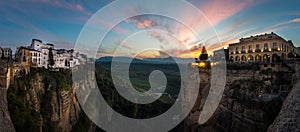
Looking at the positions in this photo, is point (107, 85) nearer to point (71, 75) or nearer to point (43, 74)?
point (71, 75)

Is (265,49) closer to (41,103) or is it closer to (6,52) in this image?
(41,103)

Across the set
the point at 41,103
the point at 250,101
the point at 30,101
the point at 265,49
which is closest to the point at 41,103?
the point at 41,103

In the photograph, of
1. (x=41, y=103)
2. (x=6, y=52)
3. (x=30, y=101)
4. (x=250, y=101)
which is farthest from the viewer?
(x=6, y=52)

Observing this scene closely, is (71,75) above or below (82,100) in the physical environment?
above

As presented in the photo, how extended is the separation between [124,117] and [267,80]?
131 feet

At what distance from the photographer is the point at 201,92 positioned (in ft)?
82.4

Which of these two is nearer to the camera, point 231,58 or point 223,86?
point 223,86

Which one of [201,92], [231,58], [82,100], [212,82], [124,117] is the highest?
[231,58]

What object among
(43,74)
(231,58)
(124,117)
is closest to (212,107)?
(231,58)

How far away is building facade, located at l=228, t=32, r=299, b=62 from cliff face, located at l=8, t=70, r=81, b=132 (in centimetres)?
3269

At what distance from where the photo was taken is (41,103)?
77.5 feet

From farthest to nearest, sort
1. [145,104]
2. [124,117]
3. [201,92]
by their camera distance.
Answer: [145,104] → [124,117] → [201,92]

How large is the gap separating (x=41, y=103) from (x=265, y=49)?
36.3m

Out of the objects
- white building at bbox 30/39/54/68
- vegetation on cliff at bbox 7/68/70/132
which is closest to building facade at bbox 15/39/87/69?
white building at bbox 30/39/54/68
